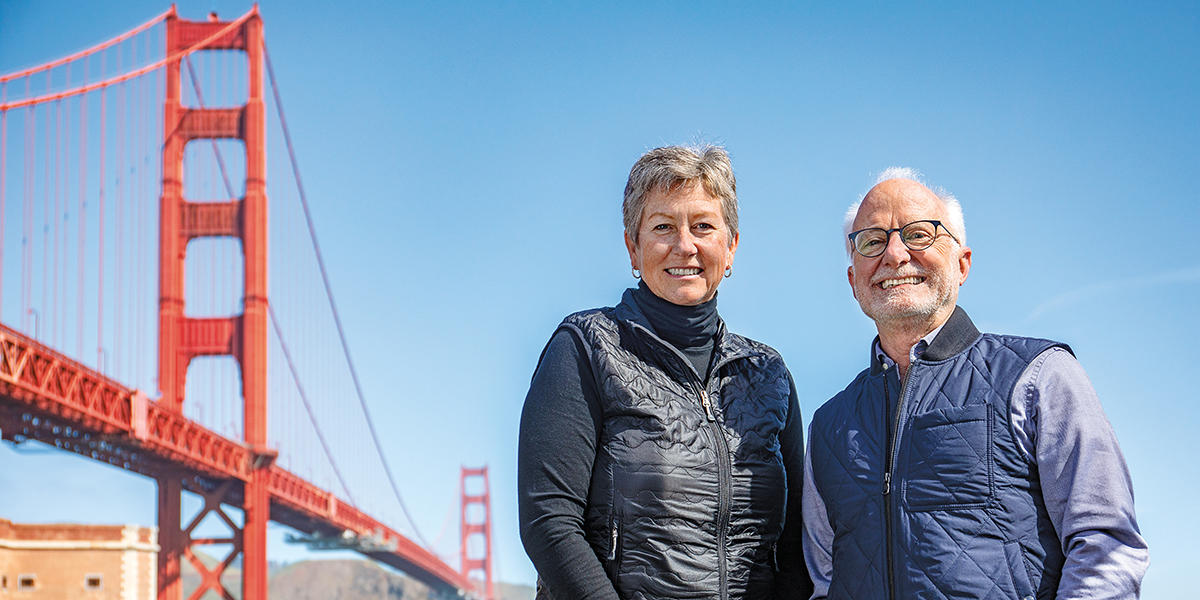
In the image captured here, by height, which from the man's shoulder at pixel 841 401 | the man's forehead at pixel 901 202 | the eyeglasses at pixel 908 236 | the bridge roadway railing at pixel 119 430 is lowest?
the man's shoulder at pixel 841 401

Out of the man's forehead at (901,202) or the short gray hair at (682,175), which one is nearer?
the man's forehead at (901,202)

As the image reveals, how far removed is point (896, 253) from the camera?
2.08m

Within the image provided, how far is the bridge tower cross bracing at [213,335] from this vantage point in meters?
19.5

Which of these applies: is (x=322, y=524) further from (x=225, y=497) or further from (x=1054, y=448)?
(x=1054, y=448)

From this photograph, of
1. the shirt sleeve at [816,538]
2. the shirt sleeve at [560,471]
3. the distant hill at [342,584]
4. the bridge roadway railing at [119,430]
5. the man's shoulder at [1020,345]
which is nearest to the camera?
the man's shoulder at [1020,345]

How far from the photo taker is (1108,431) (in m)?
1.81

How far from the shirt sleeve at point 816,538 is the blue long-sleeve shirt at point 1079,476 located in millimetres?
430

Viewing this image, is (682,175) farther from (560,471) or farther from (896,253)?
(560,471)

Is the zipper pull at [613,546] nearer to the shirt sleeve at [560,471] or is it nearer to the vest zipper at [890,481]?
the shirt sleeve at [560,471]

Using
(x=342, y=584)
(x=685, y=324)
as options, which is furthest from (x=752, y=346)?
(x=342, y=584)

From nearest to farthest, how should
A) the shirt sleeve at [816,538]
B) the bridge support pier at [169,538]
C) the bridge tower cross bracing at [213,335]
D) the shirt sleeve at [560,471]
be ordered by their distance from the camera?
1. the shirt sleeve at [560,471]
2. the shirt sleeve at [816,538]
3. the bridge support pier at [169,538]
4. the bridge tower cross bracing at [213,335]

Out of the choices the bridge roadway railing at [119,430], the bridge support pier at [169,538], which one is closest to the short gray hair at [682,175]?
the bridge roadway railing at [119,430]

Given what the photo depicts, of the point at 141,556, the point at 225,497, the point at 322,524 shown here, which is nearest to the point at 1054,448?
the point at 141,556

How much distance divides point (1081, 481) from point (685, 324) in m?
0.75
